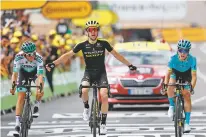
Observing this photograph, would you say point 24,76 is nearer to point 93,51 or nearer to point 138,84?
point 93,51

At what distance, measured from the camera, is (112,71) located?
73.4ft

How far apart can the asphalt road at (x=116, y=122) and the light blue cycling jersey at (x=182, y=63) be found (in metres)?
1.87

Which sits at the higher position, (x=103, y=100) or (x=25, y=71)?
(x=25, y=71)

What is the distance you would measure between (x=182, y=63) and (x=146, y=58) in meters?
8.07

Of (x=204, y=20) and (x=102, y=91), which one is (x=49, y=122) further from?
(x=204, y=20)

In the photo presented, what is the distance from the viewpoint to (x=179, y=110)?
1470cm

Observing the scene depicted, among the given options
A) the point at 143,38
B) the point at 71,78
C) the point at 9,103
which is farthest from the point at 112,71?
the point at 143,38

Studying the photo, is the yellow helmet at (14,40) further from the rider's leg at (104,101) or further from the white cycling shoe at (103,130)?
the white cycling shoe at (103,130)

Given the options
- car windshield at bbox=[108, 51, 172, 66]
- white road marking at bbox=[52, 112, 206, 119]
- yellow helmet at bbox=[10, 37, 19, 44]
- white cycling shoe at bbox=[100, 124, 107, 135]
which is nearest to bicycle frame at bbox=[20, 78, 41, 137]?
white cycling shoe at bbox=[100, 124, 107, 135]

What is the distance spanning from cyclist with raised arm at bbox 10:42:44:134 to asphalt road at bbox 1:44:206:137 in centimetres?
167

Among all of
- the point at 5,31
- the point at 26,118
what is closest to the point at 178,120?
the point at 26,118

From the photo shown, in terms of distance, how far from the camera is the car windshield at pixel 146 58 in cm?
2288

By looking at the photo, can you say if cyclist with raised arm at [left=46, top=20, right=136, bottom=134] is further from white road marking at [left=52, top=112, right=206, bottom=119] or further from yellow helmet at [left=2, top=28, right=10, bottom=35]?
yellow helmet at [left=2, top=28, right=10, bottom=35]

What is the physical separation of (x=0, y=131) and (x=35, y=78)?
2475 millimetres
